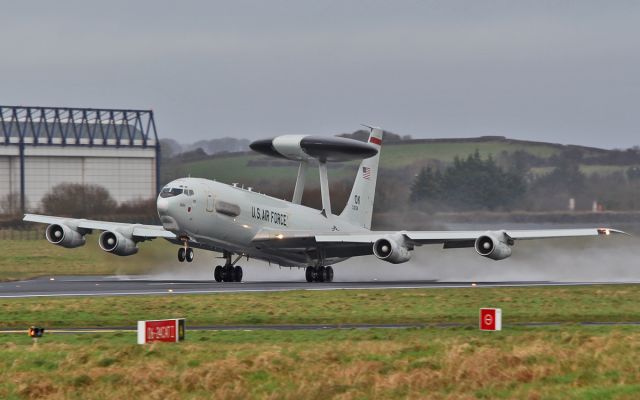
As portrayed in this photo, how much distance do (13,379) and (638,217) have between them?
50.0m

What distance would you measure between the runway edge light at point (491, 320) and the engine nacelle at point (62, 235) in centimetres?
3543

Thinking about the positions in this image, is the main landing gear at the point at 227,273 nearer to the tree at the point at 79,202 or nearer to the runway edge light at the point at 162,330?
the tree at the point at 79,202

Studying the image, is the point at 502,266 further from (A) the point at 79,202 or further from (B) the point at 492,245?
(A) the point at 79,202

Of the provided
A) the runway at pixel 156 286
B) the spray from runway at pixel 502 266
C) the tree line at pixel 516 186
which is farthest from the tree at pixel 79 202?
the tree line at pixel 516 186

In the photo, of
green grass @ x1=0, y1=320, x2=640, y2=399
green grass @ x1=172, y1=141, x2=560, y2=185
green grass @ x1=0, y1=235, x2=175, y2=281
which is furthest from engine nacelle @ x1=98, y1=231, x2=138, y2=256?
green grass @ x1=0, y1=320, x2=640, y2=399

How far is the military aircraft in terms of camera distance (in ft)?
200

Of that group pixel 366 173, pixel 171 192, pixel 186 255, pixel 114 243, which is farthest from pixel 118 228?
pixel 366 173

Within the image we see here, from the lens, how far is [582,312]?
43.3 m

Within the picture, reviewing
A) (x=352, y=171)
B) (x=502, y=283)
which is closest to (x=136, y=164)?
(x=352, y=171)

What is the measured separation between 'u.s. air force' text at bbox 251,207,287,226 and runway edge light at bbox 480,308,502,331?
3016 centimetres

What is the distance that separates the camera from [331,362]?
28188 millimetres

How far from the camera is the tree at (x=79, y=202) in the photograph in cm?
8538

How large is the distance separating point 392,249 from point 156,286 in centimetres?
1172

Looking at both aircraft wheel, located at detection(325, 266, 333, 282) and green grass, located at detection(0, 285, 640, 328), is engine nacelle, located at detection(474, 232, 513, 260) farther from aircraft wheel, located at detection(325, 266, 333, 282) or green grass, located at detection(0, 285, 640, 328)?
aircraft wheel, located at detection(325, 266, 333, 282)
